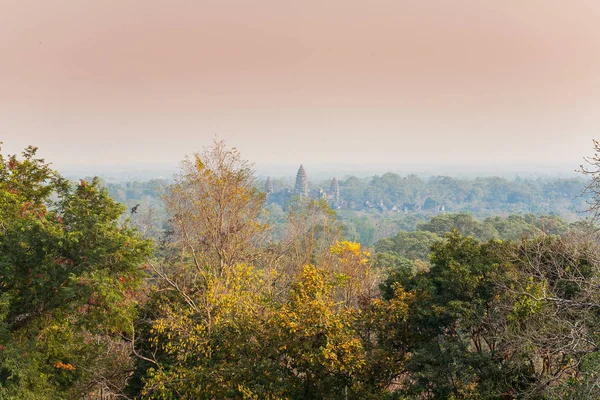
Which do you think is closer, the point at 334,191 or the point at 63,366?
the point at 63,366

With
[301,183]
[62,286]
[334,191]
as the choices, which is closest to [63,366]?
[62,286]

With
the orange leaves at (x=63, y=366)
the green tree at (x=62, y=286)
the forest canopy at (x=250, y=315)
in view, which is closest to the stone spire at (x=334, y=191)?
the forest canopy at (x=250, y=315)

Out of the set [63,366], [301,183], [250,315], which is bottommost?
[63,366]

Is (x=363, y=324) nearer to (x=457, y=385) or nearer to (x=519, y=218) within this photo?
(x=457, y=385)

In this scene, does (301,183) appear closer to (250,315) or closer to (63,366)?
(63,366)

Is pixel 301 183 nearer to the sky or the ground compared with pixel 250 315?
nearer to the sky

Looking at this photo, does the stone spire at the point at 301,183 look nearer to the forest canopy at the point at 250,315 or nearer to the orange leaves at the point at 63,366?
the forest canopy at the point at 250,315

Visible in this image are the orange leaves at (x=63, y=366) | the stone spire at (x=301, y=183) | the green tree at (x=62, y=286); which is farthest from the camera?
the stone spire at (x=301, y=183)

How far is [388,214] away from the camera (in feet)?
307

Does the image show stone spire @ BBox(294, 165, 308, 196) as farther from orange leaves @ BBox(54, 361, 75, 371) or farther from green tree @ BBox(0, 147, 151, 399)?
orange leaves @ BBox(54, 361, 75, 371)

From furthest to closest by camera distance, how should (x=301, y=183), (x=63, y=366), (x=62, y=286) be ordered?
(x=301, y=183) < (x=63, y=366) < (x=62, y=286)

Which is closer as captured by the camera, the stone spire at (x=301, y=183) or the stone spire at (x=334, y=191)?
the stone spire at (x=301, y=183)

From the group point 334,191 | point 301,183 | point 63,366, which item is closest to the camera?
point 63,366

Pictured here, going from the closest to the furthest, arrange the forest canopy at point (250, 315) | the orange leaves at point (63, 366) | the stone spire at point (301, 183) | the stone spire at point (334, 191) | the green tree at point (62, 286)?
the forest canopy at point (250, 315) → the green tree at point (62, 286) → the orange leaves at point (63, 366) → the stone spire at point (301, 183) → the stone spire at point (334, 191)
